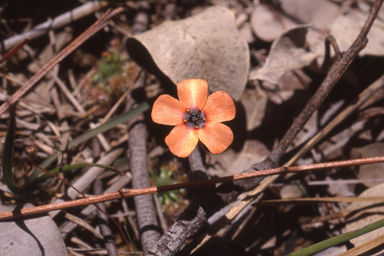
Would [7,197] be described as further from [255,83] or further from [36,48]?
[255,83]

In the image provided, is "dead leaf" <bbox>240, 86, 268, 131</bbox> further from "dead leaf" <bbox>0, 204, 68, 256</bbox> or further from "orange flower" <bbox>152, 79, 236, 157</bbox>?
"dead leaf" <bbox>0, 204, 68, 256</bbox>

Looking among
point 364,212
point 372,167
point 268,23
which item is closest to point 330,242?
point 364,212

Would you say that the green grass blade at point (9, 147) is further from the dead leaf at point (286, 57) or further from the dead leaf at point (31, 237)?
the dead leaf at point (286, 57)

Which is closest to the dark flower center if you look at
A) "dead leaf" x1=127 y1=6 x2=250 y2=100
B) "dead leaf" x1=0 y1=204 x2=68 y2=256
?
"dead leaf" x1=127 y1=6 x2=250 y2=100

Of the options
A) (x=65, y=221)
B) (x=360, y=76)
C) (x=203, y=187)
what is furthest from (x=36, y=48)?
(x=360, y=76)

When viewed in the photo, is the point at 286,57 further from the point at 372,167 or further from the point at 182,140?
the point at 182,140

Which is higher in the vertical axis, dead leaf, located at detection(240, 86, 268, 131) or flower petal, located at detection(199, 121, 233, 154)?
flower petal, located at detection(199, 121, 233, 154)

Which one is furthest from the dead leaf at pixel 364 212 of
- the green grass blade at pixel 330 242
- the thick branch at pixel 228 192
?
the thick branch at pixel 228 192
